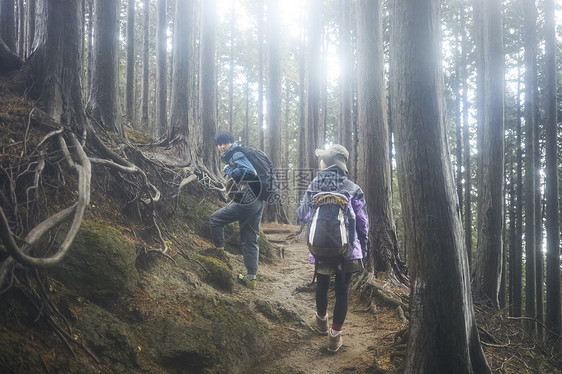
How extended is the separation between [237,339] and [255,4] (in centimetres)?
2331

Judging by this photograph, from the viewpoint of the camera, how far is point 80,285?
3.22m

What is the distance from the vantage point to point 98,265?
11.1 ft

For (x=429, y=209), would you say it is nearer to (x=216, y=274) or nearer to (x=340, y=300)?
(x=340, y=300)

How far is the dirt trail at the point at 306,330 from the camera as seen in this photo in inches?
158

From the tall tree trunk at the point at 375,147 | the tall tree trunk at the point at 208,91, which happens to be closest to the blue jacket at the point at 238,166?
the tall tree trunk at the point at 375,147

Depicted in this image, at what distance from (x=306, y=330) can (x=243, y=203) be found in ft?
7.03

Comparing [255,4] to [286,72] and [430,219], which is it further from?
[430,219]

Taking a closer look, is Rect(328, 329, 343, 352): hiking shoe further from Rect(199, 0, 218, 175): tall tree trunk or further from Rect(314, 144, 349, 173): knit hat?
Rect(199, 0, 218, 175): tall tree trunk

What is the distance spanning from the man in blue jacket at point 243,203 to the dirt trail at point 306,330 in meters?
0.52

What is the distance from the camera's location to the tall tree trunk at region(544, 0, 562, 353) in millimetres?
10305

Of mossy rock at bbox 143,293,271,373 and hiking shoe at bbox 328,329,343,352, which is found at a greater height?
mossy rock at bbox 143,293,271,373

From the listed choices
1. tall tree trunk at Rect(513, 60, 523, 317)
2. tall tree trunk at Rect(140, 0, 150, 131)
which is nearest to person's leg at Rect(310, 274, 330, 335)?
tall tree trunk at Rect(513, 60, 523, 317)

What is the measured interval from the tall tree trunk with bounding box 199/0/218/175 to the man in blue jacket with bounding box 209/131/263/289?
356 cm

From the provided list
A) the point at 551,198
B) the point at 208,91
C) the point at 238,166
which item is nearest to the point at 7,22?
the point at 208,91
